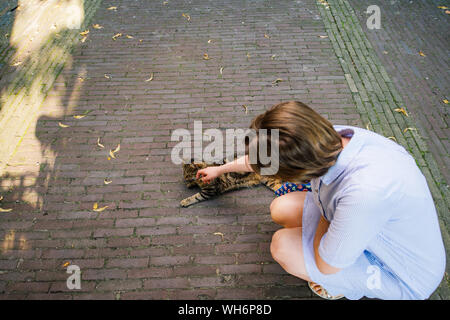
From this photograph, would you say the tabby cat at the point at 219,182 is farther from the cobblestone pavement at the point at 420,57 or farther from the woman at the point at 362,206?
the cobblestone pavement at the point at 420,57

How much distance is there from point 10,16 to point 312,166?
318 inches

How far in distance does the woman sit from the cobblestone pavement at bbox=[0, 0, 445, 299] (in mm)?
927

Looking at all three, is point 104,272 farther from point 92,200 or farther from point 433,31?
point 433,31

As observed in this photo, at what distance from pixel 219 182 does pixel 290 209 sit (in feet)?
3.32

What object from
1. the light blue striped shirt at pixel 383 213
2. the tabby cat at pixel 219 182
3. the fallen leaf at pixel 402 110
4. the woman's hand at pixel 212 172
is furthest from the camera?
the fallen leaf at pixel 402 110

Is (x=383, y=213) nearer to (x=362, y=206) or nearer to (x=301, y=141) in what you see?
(x=362, y=206)

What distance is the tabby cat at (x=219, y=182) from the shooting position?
3.46m

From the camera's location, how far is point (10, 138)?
166 inches

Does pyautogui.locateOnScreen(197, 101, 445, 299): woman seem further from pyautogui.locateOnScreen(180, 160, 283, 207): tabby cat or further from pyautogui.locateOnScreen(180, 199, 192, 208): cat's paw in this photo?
pyautogui.locateOnScreen(180, 199, 192, 208): cat's paw

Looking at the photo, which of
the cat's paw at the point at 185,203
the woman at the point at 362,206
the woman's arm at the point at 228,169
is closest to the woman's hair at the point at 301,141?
the woman at the point at 362,206

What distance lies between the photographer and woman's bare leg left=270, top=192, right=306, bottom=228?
9.01 ft

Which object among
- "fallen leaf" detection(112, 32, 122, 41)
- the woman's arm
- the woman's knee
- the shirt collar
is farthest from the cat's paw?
"fallen leaf" detection(112, 32, 122, 41)

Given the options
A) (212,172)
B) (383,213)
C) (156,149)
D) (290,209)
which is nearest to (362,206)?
(383,213)
